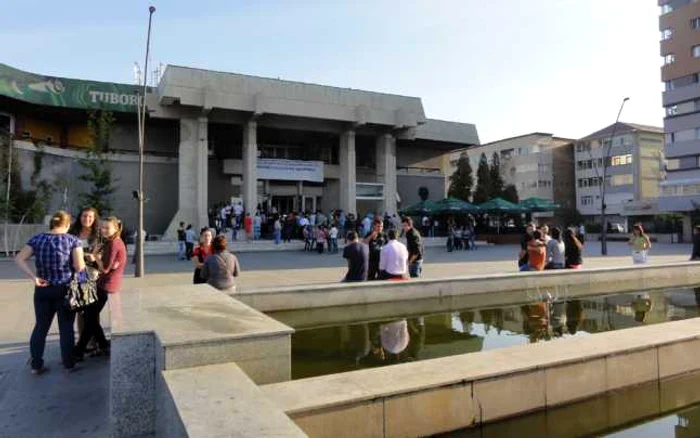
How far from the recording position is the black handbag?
5527 mm

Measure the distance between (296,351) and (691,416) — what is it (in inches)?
168

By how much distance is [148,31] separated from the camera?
55.1 feet

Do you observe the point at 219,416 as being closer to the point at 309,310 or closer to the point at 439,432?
the point at 439,432

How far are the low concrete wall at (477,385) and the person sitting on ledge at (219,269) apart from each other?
362cm

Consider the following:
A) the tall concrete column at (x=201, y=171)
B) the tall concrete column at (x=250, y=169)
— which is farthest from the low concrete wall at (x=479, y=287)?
the tall concrete column at (x=201, y=171)

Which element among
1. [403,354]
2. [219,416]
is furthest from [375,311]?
[219,416]

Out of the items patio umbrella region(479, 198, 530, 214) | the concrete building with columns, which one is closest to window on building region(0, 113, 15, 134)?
the concrete building with columns

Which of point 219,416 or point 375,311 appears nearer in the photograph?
point 219,416

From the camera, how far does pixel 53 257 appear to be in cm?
543

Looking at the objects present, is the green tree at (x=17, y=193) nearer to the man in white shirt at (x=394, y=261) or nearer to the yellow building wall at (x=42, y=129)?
the yellow building wall at (x=42, y=129)

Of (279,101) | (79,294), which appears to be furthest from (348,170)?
(79,294)

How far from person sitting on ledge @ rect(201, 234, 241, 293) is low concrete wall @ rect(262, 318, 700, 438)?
3.62 m

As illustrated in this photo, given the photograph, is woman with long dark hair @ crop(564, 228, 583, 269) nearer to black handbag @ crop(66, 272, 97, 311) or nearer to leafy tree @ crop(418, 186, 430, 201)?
black handbag @ crop(66, 272, 97, 311)

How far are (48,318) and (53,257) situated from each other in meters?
0.68
